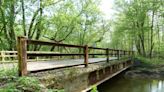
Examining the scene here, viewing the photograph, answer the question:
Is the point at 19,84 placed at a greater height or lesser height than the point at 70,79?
greater

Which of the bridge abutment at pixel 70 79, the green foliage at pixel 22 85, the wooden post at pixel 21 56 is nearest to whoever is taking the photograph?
the green foliage at pixel 22 85

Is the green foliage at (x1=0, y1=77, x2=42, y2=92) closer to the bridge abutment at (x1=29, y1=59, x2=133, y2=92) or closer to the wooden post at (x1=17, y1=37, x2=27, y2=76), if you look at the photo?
the wooden post at (x1=17, y1=37, x2=27, y2=76)

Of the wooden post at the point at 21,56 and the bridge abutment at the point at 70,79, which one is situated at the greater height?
the wooden post at the point at 21,56

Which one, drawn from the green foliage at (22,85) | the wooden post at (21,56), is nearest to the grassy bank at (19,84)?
the green foliage at (22,85)

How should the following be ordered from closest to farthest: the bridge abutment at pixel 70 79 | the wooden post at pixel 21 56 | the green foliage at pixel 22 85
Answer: the green foliage at pixel 22 85, the wooden post at pixel 21 56, the bridge abutment at pixel 70 79

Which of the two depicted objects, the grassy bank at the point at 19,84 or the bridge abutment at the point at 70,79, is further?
the bridge abutment at the point at 70,79

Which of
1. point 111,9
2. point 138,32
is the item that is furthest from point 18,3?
point 111,9

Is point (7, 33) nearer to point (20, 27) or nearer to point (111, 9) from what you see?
point (20, 27)

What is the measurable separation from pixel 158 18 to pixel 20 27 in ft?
73.9

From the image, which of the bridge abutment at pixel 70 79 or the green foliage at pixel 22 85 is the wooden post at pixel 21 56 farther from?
the bridge abutment at pixel 70 79

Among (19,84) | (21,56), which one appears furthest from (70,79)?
(19,84)

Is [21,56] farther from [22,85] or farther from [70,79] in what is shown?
[70,79]

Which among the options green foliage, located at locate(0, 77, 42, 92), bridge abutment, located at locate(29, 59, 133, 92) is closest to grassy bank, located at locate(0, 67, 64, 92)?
green foliage, located at locate(0, 77, 42, 92)

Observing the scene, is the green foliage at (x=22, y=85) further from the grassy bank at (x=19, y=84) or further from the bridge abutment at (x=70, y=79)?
the bridge abutment at (x=70, y=79)
